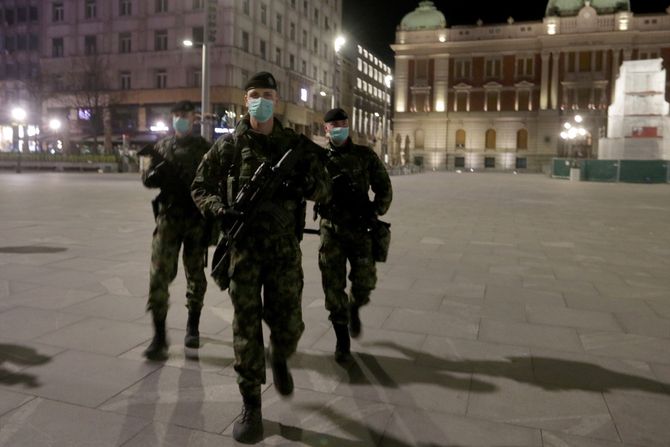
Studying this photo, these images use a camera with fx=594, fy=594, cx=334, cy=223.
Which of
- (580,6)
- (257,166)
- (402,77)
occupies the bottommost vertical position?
(257,166)

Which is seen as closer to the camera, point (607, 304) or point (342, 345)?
point (342, 345)

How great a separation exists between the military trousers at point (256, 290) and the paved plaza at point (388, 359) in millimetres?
358

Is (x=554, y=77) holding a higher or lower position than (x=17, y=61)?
higher

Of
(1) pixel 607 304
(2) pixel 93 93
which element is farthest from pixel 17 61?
(1) pixel 607 304

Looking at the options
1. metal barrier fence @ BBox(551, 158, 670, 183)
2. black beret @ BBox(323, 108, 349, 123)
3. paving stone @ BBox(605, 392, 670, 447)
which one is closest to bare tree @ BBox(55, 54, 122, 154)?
metal barrier fence @ BBox(551, 158, 670, 183)

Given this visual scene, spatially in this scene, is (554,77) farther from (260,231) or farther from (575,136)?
(260,231)

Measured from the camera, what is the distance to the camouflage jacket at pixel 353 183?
423cm

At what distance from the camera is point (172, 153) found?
4.32 m

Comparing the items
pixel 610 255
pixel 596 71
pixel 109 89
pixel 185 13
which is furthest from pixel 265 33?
pixel 610 255

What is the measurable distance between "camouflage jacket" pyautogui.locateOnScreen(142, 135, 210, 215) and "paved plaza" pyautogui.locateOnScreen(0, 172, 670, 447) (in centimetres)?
106

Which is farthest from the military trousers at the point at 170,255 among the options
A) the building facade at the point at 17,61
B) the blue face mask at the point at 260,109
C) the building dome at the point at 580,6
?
the building dome at the point at 580,6

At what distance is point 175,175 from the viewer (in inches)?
169

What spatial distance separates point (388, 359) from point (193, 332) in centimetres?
146

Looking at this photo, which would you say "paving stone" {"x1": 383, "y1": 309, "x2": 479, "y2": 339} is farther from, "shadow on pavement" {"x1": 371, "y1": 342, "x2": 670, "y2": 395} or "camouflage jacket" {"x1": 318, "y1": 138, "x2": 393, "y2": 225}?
"camouflage jacket" {"x1": 318, "y1": 138, "x2": 393, "y2": 225}
